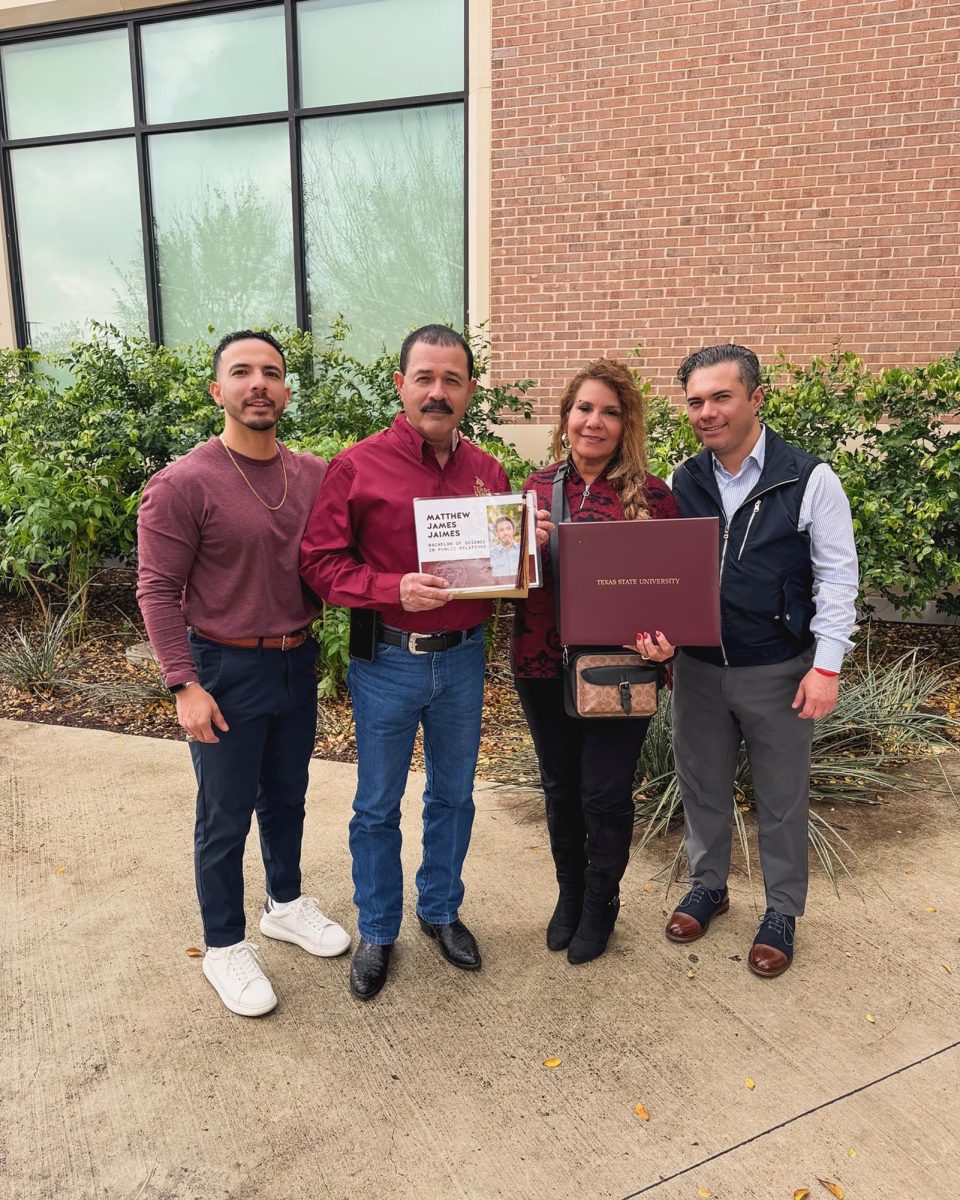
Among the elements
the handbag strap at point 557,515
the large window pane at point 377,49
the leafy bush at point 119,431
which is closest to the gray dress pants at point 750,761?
the handbag strap at point 557,515

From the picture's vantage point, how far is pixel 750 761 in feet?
9.62

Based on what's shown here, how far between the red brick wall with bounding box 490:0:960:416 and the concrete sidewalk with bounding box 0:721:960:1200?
16.1ft

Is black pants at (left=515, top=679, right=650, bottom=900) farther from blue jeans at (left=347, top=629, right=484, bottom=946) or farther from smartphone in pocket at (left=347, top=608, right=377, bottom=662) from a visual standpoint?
smartphone in pocket at (left=347, top=608, right=377, bottom=662)

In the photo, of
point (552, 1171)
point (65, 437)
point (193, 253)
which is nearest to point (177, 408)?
point (65, 437)

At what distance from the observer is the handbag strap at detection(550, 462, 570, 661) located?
2.64 meters

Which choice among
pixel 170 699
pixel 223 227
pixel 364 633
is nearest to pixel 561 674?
pixel 364 633

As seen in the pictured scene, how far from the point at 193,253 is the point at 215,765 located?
8.27 metres

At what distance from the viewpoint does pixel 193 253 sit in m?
9.35

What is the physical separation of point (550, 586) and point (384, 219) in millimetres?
7021

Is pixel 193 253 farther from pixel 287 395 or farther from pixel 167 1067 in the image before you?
pixel 167 1067

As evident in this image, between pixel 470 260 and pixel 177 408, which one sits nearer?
pixel 177 408

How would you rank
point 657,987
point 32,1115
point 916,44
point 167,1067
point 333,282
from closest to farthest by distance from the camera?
1. point 32,1115
2. point 167,1067
3. point 657,987
4. point 916,44
5. point 333,282

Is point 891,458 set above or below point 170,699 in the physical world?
above

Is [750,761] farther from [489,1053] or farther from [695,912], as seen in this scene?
[489,1053]
